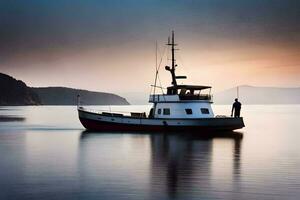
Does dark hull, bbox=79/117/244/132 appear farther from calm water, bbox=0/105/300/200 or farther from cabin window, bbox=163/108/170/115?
calm water, bbox=0/105/300/200

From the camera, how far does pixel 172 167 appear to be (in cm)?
2852

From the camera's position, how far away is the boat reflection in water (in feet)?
68.7

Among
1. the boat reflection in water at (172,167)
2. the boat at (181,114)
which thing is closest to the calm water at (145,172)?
the boat reflection in water at (172,167)

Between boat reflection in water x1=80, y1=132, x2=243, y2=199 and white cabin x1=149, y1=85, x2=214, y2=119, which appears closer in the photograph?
boat reflection in water x1=80, y1=132, x2=243, y2=199

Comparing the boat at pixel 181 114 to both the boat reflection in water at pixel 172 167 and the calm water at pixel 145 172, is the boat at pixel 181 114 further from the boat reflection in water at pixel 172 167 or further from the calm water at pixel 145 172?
the calm water at pixel 145 172

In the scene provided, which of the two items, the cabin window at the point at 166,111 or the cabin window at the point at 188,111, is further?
the cabin window at the point at 166,111

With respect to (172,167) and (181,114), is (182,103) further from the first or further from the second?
(172,167)

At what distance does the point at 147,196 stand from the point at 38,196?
4470 millimetres

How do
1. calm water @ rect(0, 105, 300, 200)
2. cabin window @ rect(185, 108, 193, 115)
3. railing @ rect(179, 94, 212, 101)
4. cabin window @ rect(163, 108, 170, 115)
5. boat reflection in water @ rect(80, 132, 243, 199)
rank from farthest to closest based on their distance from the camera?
cabin window @ rect(163, 108, 170, 115), cabin window @ rect(185, 108, 193, 115), railing @ rect(179, 94, 212, 101), boat reflection in water @ rect(80, 132, 243, 199), calm water @ rect(0, 105, 300, 200)

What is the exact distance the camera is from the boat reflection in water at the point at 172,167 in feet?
68.7

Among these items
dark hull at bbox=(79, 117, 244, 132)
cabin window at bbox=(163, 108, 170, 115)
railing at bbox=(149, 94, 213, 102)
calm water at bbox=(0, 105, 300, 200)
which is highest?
railing at bbox=(149, 94, 213, 102)

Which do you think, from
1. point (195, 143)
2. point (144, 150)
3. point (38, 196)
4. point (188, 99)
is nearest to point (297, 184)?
point (38, 196)

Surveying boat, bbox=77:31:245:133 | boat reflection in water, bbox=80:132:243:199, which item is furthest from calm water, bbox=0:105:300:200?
boat, bbox=77:31:245:133

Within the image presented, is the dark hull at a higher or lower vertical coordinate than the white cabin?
lower
